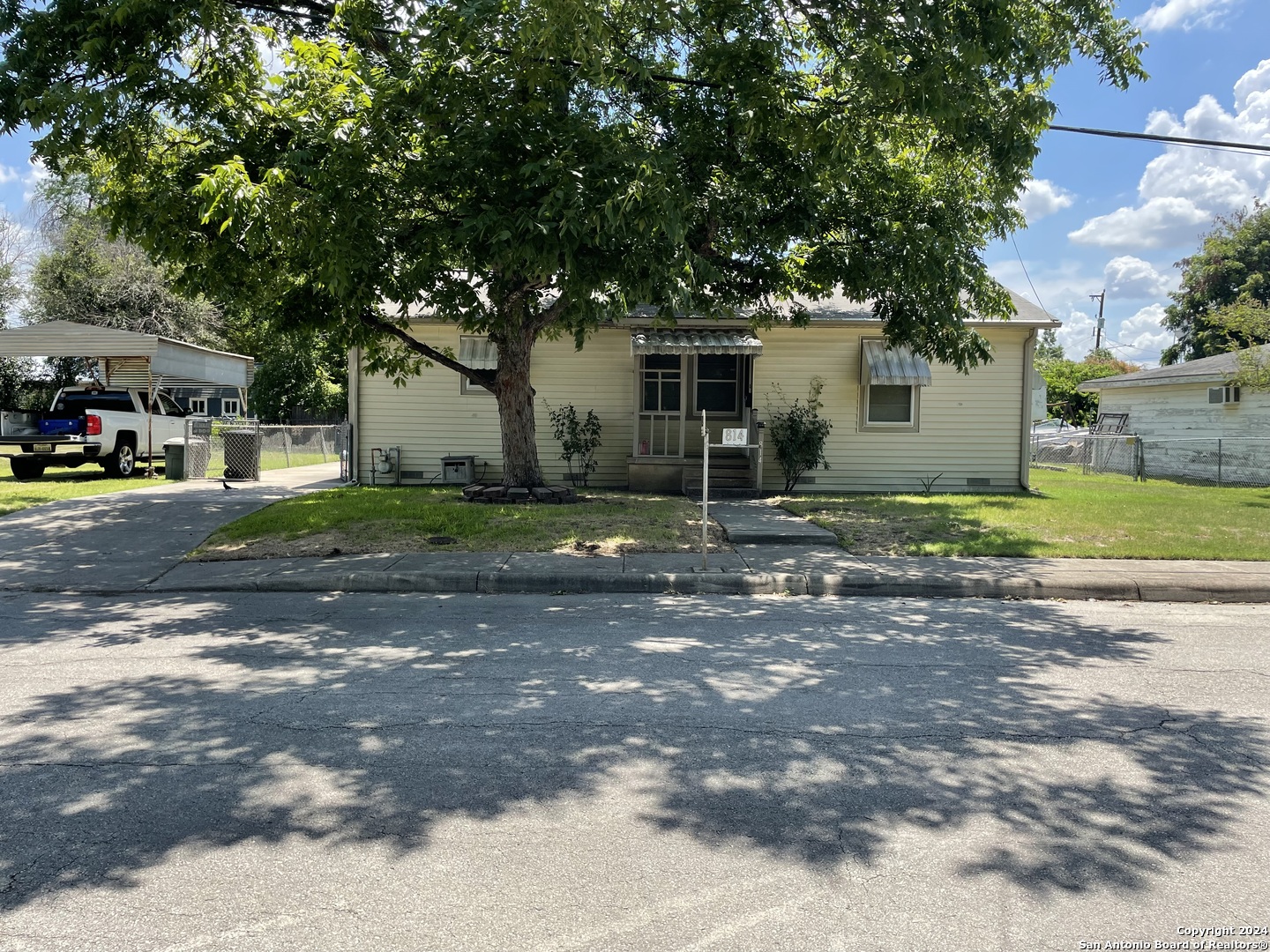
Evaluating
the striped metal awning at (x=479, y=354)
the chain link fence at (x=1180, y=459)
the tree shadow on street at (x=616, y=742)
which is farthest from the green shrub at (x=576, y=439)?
the chain link fence at (x=1180, y=459)

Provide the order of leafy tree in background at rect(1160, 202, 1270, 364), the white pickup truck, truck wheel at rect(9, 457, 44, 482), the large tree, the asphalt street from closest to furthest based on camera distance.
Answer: the asphalt street < the large tree < the white pickup truck < truck wheel at rect(9, 457, 44, 482) < leafy tree in background at rect(1160, 202, 1270, 364)

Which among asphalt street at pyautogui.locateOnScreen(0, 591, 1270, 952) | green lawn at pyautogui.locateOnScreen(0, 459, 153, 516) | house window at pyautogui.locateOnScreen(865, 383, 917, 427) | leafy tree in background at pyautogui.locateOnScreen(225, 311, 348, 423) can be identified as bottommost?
asphalt street at pyautogui.locateOnScreen(0, 591, 1270, 952)

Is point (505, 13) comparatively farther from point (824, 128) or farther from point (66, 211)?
point (66, 211)

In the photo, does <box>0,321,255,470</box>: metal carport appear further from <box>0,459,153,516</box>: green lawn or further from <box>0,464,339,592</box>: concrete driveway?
<box>0,464,339,592</box>: concrete driveway

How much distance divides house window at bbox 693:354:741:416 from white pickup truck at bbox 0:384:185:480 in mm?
12046

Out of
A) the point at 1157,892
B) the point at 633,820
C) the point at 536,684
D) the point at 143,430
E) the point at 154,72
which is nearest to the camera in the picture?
the point at 1157,892

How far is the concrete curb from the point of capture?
8.96 m

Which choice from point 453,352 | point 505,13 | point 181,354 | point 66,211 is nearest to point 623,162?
point 505,13

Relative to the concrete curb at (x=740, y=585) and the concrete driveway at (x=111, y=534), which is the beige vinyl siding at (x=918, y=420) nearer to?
the concrete curb at (x=740, y=585)

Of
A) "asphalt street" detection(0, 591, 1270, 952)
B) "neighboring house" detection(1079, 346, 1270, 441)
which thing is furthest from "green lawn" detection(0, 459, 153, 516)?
"neighboring house" detection(1079, 346, 1270, 441)

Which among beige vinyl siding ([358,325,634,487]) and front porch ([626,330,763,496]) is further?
beige vinyl siding ([358,325,634,487])

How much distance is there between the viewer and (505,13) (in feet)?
28.8

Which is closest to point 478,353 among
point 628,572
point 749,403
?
point 749,403

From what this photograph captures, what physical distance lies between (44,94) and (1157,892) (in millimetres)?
10435
